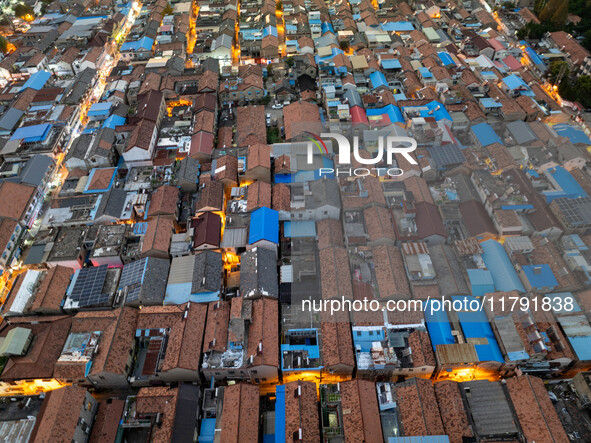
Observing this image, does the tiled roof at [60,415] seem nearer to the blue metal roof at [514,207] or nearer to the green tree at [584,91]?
the blue metal roof at [514,207]

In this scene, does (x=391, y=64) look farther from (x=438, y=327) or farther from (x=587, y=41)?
(x=438, y=327)

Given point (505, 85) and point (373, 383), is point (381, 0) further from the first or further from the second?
point (373, 383)

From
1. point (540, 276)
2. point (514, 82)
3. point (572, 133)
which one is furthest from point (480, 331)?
point (514, 82)

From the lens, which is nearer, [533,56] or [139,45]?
[533,56]

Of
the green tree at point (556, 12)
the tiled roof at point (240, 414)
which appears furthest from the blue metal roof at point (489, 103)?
the tiled roof at point (240, 414)

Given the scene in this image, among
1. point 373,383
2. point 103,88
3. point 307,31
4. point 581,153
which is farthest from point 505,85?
point 103,88

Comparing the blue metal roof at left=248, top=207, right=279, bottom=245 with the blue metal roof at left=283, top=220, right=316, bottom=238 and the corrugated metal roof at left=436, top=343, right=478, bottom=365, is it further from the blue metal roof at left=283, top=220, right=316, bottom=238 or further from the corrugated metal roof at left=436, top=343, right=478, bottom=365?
the corrugated metal roof at left=436, top=343, right=478, bottom=365
